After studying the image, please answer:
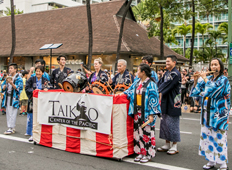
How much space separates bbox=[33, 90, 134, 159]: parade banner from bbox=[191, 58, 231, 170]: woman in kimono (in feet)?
4.60

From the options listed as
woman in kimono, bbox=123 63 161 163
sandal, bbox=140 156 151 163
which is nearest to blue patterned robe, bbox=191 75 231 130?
woman in kimono, bbox=123 63 161 163

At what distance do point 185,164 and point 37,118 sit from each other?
3430 mm

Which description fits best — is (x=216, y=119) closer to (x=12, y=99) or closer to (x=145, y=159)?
(x=145, y=159)

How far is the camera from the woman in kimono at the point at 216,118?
4.35 m

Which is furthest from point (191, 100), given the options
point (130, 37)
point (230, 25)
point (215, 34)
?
point (215, 34)

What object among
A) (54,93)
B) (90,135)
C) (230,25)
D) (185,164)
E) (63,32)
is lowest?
(185,164)

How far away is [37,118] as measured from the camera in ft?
19.5

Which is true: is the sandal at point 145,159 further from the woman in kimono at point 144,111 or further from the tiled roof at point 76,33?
the tiled roof at point 76,33

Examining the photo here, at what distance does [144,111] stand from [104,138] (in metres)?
0.97

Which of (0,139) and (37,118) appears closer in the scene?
(37,118)

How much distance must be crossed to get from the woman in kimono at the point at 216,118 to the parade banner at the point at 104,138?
1402mm

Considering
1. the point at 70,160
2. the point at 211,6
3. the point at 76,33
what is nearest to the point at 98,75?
the point at 70,160

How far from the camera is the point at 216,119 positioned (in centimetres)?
434

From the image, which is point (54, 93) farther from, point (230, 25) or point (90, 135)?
point (230, 25)
